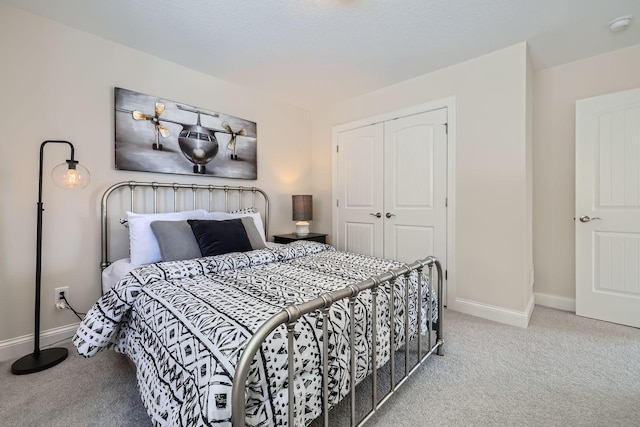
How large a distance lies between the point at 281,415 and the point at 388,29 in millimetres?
2553

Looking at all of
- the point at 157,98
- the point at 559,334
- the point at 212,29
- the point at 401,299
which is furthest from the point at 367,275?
the point at 157,98

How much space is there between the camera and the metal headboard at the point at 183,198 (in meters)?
2.32

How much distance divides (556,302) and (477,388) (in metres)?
1.94

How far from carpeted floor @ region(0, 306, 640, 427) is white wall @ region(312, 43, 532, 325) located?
1.65ft

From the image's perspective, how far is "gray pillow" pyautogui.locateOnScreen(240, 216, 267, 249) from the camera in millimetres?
2533

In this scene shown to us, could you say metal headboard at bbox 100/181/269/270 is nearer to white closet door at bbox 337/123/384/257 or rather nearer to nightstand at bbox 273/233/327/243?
nightstand at bbox 273/233/327/243

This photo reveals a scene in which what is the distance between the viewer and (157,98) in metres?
2.61

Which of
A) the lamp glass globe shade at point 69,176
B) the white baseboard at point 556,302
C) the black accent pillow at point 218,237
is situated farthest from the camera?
the white baseboard at point 556,302

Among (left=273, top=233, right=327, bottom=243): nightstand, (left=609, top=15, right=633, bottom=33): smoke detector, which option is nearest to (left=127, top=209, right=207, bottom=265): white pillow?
(left=273, top=233, right=327, bottom=243): nightstand

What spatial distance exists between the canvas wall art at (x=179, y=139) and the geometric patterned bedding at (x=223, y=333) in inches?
51.7

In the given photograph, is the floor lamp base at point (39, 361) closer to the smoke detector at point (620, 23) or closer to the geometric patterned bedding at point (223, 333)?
the geometric patterned bedding at point (223, 333)

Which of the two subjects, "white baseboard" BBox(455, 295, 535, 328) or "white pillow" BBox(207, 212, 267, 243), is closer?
"white baseboard" BBox(455, 295, 535, 328)

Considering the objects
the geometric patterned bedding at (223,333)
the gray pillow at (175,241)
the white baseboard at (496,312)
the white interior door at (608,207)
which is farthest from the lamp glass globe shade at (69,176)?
the white interior door at (608,207)

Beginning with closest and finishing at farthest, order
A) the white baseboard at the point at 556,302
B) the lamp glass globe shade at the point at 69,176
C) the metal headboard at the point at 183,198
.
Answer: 1. the lamp glass globe shade at the point at 69,176
2. the metal headboard at the point at 183,198
3. the white baseboard at the point at 556,302
